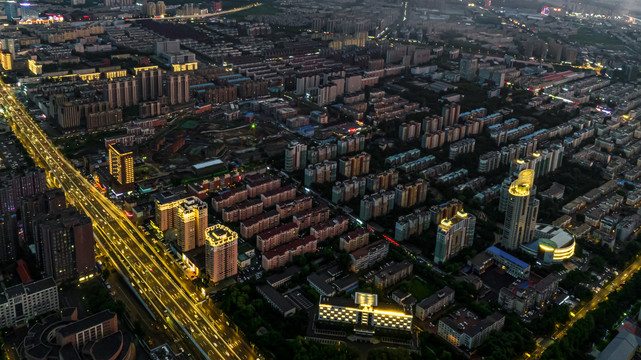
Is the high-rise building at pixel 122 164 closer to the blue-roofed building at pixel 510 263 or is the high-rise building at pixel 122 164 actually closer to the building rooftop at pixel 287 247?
the building rooftop at pixel 287 247

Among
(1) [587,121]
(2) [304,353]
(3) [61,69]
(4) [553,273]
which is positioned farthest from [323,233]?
(3) [61,69]

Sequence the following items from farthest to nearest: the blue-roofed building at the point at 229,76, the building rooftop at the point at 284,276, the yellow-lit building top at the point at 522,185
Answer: the blue-roofed building at the point at 229,76 < the yellow-lit building top at the point at 522,185 < the building rooftop at the point at 284,276

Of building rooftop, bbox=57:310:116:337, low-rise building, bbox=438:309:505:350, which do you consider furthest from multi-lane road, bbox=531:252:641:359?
building rooftop, bbox=57:310:116:337

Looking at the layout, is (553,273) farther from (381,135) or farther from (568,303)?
(381,135)

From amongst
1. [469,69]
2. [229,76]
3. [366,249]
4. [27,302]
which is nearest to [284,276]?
[366,249]

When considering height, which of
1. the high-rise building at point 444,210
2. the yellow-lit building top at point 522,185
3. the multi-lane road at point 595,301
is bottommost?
the multi-lane road at point 595,301

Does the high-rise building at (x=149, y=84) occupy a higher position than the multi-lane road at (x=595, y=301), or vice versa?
the high-rise building at (x=149, y=84)

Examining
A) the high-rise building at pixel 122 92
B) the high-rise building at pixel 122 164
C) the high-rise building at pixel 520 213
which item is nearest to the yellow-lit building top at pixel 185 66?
the high-rise building at pixel 122 92
